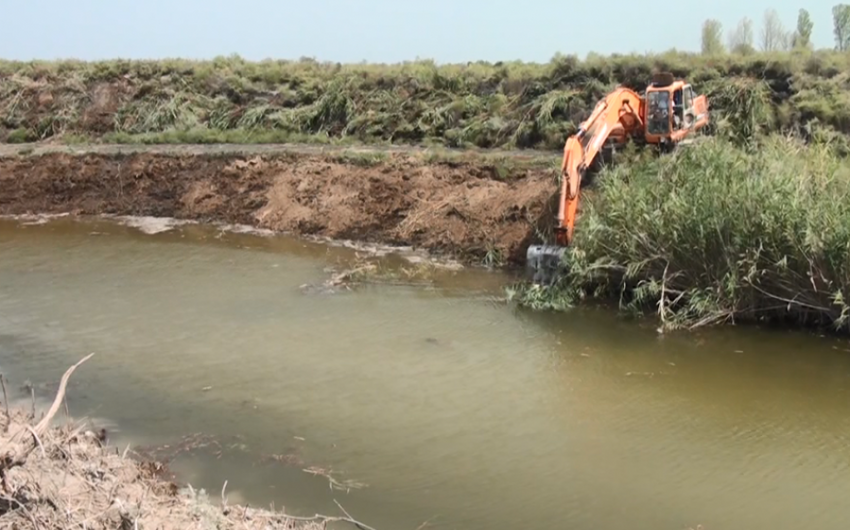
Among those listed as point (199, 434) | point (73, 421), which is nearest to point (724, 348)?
point (199, 434)

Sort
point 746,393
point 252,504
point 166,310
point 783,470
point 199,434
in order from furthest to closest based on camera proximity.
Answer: point 166,310 < point 746,393 < point 199,434 < point 783,470 < point 252,504

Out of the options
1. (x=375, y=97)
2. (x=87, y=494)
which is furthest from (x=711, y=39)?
(x=87, y=494)

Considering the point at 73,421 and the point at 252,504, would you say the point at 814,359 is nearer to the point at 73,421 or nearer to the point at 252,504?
the point at 252,504

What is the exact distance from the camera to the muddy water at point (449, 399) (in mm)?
6430

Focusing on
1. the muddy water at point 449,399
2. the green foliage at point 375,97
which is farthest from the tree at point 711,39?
the muddy water at point 449,399

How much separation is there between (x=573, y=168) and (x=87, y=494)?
787 centimetres

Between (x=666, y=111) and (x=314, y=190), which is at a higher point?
(x=666, y=111)

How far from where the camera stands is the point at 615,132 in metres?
13.4

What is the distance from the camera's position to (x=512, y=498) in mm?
6422

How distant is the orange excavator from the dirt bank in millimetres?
1285

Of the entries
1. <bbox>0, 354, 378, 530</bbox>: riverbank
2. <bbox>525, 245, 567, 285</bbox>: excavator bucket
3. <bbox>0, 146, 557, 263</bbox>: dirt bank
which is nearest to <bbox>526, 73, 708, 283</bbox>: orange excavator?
<bbox>525, 245, 567, 285</bbox>: excavator bucket

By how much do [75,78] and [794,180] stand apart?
737 inches

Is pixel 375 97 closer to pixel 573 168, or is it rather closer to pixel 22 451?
pixel 573 168

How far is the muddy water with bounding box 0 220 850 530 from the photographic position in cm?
643
